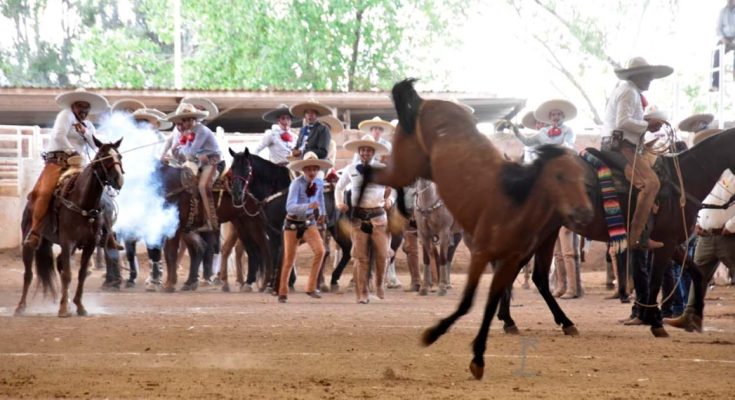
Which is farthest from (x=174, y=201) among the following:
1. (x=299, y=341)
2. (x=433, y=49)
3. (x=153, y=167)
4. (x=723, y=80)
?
(x=433, y=49)

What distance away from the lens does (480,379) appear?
335 inches

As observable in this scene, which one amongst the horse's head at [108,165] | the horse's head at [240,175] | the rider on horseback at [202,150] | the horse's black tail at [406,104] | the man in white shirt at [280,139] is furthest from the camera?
the man in white shirt at [280,139]

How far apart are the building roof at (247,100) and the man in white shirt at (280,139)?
606cm

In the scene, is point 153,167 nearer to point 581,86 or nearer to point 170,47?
point 581,86

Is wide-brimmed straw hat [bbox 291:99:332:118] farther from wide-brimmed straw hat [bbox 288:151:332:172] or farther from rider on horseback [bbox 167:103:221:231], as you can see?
wide-brimmed straw hat [bbox 288:151:332:172]

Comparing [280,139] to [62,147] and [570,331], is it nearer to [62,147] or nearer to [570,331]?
[62,147]

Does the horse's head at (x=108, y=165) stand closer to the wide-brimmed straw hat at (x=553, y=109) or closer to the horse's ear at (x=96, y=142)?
the horse's ear at (x=96, y=142)

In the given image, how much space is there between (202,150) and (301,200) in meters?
3.42

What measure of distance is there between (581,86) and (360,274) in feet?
82.3

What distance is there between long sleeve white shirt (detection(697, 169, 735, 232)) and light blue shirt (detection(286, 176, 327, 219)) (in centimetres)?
581

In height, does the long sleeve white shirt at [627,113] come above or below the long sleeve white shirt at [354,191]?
above

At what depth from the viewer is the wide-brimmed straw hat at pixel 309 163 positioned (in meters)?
16.7

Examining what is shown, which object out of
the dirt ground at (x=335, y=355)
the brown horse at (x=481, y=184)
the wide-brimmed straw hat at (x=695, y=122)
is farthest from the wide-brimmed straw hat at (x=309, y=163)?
the brown horse at (x=481, y=184)

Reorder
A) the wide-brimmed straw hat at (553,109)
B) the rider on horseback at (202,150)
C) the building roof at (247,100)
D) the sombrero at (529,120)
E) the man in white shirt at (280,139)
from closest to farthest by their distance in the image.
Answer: the wide-brimmed straw hat at (553,109) → the sombrero at (529,120) → the rider on horseback at (202,150) → the man in white shirt at (280,139) → the building roof at (247,100)
